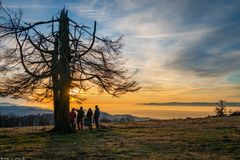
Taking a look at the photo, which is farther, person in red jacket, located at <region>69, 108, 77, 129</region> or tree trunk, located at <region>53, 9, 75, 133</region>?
person in red jacket, located at <region>69, 108, 77, 129</region>

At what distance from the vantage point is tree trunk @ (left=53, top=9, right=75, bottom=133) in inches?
1281

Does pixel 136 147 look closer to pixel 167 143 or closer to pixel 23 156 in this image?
pixel 167 143

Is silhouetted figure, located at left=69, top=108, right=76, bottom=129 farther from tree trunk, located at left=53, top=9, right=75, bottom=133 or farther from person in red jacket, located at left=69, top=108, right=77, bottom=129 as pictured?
tree trunk, located at left=53, top=9, right=75, bottom=133

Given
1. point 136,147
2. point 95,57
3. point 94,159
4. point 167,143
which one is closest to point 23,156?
point 94,159

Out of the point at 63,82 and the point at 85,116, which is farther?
the point at 85,116

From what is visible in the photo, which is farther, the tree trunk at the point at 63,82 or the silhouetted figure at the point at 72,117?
the silhouetted figure at the point at 72,117

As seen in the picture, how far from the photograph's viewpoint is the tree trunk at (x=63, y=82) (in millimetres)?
32550

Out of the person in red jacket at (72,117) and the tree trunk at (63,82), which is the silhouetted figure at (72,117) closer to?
the person in red jacket at (72,117)

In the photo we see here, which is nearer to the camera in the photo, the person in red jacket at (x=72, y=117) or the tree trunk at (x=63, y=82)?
the tree trunk at (x=63, y=82)

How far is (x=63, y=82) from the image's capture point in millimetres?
33656

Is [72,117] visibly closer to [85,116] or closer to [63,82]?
[85,116]

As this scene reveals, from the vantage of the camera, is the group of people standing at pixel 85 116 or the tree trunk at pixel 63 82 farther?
the group of people standing at pixel 85 116

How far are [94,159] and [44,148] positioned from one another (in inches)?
210

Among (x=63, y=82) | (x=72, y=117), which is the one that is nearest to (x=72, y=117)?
(x=72, y=117)
